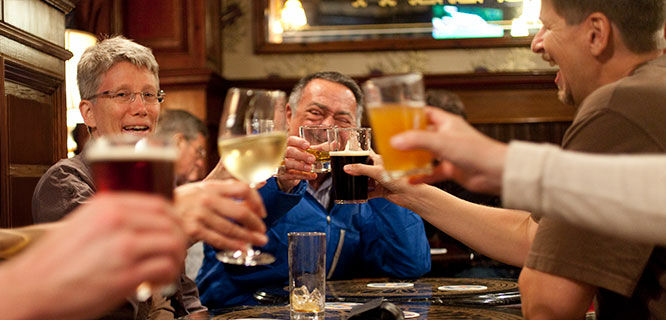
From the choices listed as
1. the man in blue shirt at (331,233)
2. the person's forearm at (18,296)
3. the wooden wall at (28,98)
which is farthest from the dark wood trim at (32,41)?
the person's forearm at (18,296)

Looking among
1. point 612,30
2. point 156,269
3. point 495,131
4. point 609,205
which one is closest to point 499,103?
point 495,131

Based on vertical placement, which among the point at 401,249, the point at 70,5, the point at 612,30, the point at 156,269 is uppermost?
the point at 70,5

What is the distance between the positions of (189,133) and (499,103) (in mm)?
2402

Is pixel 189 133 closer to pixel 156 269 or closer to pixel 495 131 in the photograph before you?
pixel 495 131

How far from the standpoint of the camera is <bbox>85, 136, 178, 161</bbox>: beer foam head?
81 cm

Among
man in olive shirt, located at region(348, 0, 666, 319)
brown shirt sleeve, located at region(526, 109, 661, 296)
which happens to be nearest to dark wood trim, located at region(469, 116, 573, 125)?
man in olive shirt, located at region(348, 0, 666, 319)

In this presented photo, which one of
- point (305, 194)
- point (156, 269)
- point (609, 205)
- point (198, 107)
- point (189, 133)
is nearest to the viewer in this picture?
point (156, 269)

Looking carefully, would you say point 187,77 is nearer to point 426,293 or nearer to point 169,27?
point 169,27

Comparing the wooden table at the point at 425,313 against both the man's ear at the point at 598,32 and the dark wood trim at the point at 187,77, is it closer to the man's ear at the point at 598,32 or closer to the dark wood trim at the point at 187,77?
the man's ear at the point at 598,32

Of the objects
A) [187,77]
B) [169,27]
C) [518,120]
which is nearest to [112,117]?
[187,77]

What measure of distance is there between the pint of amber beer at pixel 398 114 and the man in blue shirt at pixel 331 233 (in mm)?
1508

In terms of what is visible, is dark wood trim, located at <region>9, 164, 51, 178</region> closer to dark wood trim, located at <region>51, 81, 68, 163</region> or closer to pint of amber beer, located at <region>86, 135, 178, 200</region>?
dark wood trim, located at <region>51, 81, 68, 163</region>

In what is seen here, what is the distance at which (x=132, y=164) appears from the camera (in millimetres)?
808

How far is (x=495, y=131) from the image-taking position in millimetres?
5582
